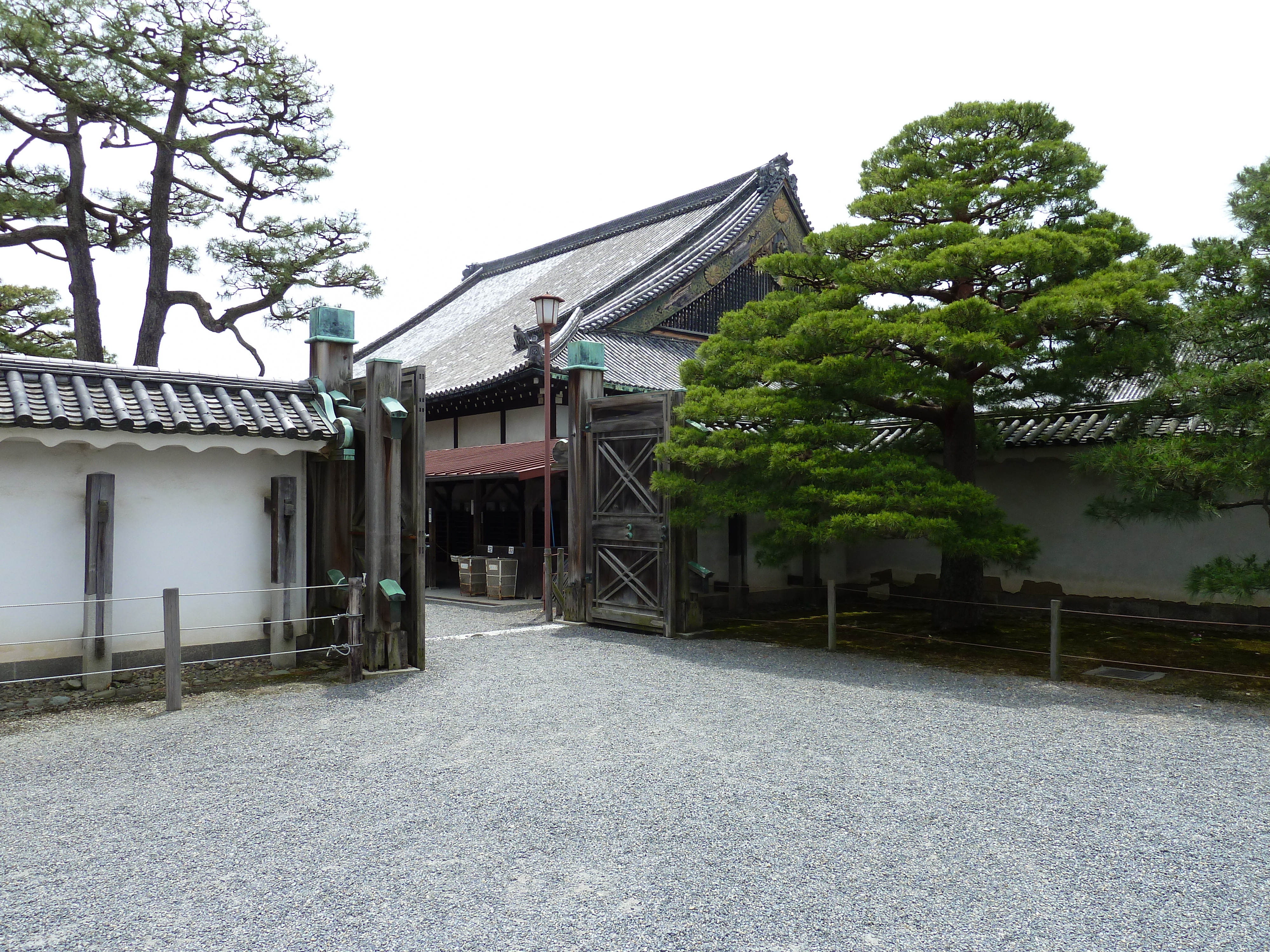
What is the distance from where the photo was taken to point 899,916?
3.48 metres

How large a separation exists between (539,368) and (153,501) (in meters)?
7.47

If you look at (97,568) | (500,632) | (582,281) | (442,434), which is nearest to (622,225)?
(582,281)

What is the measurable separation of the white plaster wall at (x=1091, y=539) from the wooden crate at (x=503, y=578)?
271 inches

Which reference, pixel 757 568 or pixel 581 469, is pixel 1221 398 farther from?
pixel 581 469

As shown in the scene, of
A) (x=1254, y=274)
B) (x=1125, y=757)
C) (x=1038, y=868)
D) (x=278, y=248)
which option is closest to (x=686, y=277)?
(x=278, y=248)

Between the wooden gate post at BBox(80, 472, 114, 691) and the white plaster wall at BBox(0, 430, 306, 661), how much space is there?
7.1 inches

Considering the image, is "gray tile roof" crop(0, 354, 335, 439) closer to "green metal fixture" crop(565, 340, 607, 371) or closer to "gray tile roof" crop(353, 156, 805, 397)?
"green metal fixture" crop(565, 340, 607, 371)

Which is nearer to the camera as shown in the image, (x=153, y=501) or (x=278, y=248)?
(x=153, y=501)

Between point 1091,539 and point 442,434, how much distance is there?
488 inches

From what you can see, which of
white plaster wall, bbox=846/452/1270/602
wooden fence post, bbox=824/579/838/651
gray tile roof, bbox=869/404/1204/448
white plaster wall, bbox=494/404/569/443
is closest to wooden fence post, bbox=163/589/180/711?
wooden fence post, bbox=824/579/838/651

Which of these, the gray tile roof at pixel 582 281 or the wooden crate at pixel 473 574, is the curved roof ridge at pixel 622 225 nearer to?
the gray tile roof at pixel 582 281

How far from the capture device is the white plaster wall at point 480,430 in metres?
16.9

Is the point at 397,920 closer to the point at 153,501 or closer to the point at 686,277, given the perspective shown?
the point at 153,501

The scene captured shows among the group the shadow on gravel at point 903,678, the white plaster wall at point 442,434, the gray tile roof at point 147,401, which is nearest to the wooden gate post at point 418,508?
the gray tile roof at point 147,401
